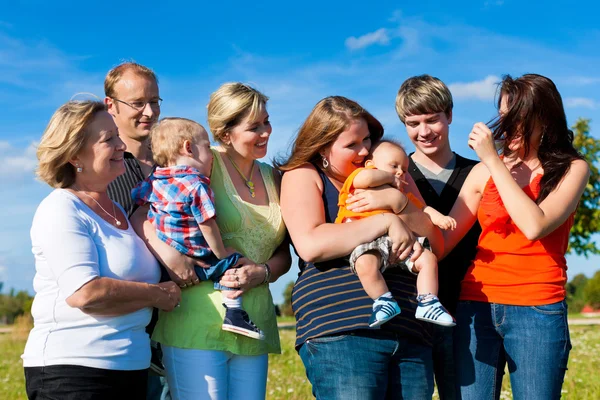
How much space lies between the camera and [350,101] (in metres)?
3.69

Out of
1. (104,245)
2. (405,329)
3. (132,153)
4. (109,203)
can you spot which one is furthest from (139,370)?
(132,153)

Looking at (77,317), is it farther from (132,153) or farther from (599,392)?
(599,392)

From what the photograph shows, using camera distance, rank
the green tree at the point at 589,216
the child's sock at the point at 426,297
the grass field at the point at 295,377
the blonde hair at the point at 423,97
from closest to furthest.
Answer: the child's sock at the point at 426,297 → the blonde hair at the point at 423,97 → the grass field at the point at 295,377 → the green tree at the point at 589,216

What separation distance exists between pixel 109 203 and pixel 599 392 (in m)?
5.90

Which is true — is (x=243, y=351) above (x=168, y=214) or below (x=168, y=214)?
below

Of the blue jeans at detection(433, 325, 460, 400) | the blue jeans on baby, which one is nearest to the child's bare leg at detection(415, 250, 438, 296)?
the blue jeans at detection(433, 325, 460, 400)

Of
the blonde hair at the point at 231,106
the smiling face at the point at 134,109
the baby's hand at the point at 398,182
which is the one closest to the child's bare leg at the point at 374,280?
the baby's hand at the point at 398,182

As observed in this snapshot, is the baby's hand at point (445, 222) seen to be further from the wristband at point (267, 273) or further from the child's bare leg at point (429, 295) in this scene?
the wristband at point (267, 273)

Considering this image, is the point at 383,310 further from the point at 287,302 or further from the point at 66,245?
the point at 287,302

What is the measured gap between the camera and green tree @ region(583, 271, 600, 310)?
36.9 metres

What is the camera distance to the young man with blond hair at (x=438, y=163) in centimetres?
384

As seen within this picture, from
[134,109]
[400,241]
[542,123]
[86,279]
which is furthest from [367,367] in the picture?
[134,109]

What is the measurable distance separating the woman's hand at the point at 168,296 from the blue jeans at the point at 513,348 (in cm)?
162

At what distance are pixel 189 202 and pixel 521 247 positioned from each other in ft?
6.17
